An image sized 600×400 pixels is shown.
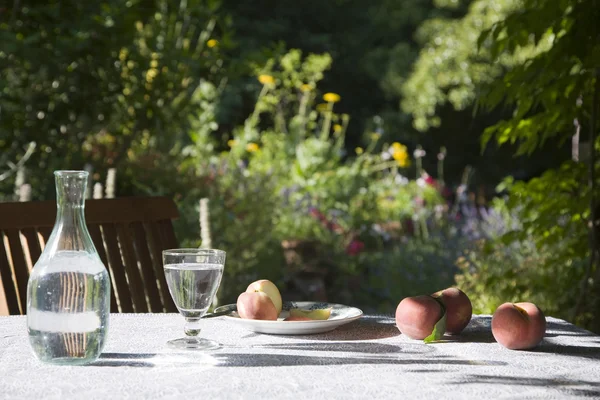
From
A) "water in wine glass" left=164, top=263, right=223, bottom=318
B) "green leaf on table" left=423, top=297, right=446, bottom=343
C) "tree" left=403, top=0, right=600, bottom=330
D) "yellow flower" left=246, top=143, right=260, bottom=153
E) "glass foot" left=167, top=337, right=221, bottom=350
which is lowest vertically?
"glass foot" left=167, top=337, right=221, bottom=350

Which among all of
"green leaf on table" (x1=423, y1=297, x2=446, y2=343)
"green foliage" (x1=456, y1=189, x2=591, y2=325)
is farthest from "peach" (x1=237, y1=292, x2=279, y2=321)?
"green foliage" (x1=456, y1=189, x2=591, y2=325)

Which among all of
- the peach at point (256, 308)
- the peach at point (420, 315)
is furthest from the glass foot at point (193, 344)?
the peach at point (420, 315)

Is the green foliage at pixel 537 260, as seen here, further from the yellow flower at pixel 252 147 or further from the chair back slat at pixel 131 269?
the yellow flower at pixel 252 147

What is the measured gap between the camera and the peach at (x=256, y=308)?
1.43 metres

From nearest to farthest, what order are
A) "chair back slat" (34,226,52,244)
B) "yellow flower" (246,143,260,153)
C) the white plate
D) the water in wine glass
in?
the water in wine glass → the white plate → "chair back slat" (34,226,52,244) → "yellow flower" (246,143,260,153)

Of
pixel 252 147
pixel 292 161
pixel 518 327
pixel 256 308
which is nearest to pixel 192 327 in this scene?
pixel 256 308

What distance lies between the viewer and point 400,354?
4.09 ft

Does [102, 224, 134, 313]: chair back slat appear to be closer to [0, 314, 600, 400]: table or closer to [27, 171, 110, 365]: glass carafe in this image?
[0, 314, 600, 400]: table

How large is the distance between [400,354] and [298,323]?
0.19 meters

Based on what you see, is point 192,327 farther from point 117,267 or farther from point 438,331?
point 117,267

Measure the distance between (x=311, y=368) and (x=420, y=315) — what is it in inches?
10.5

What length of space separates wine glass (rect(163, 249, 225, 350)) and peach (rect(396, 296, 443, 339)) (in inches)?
11.8

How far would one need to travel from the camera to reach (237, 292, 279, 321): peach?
4.68ft

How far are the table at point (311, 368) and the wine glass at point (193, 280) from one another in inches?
2.3
